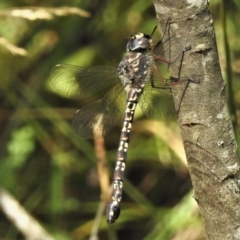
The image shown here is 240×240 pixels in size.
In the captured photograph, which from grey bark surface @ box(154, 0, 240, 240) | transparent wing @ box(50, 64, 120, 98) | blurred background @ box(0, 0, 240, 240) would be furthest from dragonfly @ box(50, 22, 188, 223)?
grey bark surface @ box(154, 0, 240, 240)

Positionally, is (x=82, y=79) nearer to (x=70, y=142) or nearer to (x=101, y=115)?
(x=101, y=115)

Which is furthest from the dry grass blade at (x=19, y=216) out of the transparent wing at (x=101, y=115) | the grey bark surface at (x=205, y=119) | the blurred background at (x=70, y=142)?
the grey bark surface at (x=205, y=119)

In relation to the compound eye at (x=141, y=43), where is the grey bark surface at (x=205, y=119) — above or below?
above

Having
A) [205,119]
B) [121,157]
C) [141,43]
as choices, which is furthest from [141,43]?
[205,119]

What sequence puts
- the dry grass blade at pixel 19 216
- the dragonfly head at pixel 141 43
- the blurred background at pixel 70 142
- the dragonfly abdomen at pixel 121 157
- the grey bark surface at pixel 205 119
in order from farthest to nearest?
1. the blurred background at pixel 70 142
2. the dry grass blade at pixel 19 216
3. the dragonfly head at pixel 141 43
4. the dragonfly abdomen at pixel 121 157
5. the grey bark surface at pixel 205 119

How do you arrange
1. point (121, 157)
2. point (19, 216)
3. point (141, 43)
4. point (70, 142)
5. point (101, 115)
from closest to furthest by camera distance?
point (121, 157) < point (141, 43) < point (101, 115) < point (19, 216) < point (70, 142)

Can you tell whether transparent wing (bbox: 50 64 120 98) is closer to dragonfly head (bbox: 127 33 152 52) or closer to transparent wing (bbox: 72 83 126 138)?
transparent wing (bbox: 72 83 126 138)

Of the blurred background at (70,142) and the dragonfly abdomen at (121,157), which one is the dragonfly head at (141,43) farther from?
the blurred background at (70,142)
